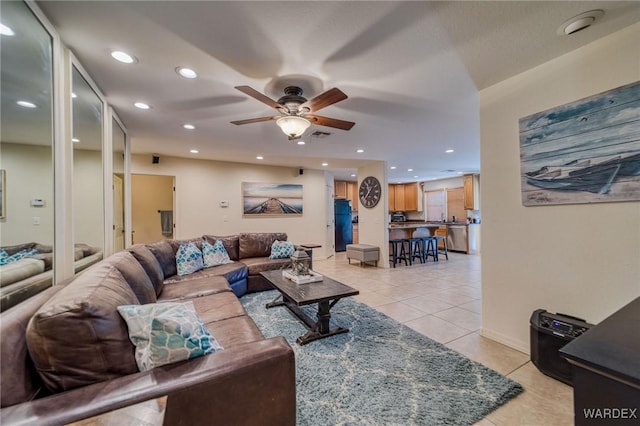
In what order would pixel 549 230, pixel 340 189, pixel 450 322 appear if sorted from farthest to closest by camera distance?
pixel 340 189
pixel 450 322
pixel 549 230

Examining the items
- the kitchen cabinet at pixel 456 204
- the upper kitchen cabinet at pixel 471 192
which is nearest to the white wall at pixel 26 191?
the upper kitchen cabinet at pixel 471 192

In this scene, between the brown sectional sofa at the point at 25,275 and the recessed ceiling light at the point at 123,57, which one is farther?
the recessed ceiling light at the point at 123,57

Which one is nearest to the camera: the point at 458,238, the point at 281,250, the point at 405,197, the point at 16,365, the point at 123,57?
the point at 16,365

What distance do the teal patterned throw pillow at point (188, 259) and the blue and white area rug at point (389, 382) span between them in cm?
154

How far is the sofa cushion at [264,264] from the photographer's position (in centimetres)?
394

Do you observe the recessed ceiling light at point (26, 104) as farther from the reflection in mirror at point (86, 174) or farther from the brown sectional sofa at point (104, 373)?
the brown sectional sofa at point (104, 373)

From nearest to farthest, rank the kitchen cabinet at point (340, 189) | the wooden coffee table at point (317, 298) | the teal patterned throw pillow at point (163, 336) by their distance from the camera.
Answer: the teal patterned throw pillow at point (163, 336) < the wooden coffee table at point (317, 298) < the kitchen cabinet at point (340, 189)

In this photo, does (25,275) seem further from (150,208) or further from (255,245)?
(150,208)

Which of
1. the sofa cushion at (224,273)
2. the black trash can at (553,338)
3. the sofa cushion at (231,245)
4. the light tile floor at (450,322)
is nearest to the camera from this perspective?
the light tile floor at (450,322)

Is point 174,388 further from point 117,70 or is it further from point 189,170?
point 189,170

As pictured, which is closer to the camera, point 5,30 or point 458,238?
point 5,30

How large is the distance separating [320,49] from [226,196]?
4594mm

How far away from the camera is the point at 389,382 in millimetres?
1847

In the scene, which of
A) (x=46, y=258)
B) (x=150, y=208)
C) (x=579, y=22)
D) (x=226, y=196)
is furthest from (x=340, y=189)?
(x=46, y=258)
